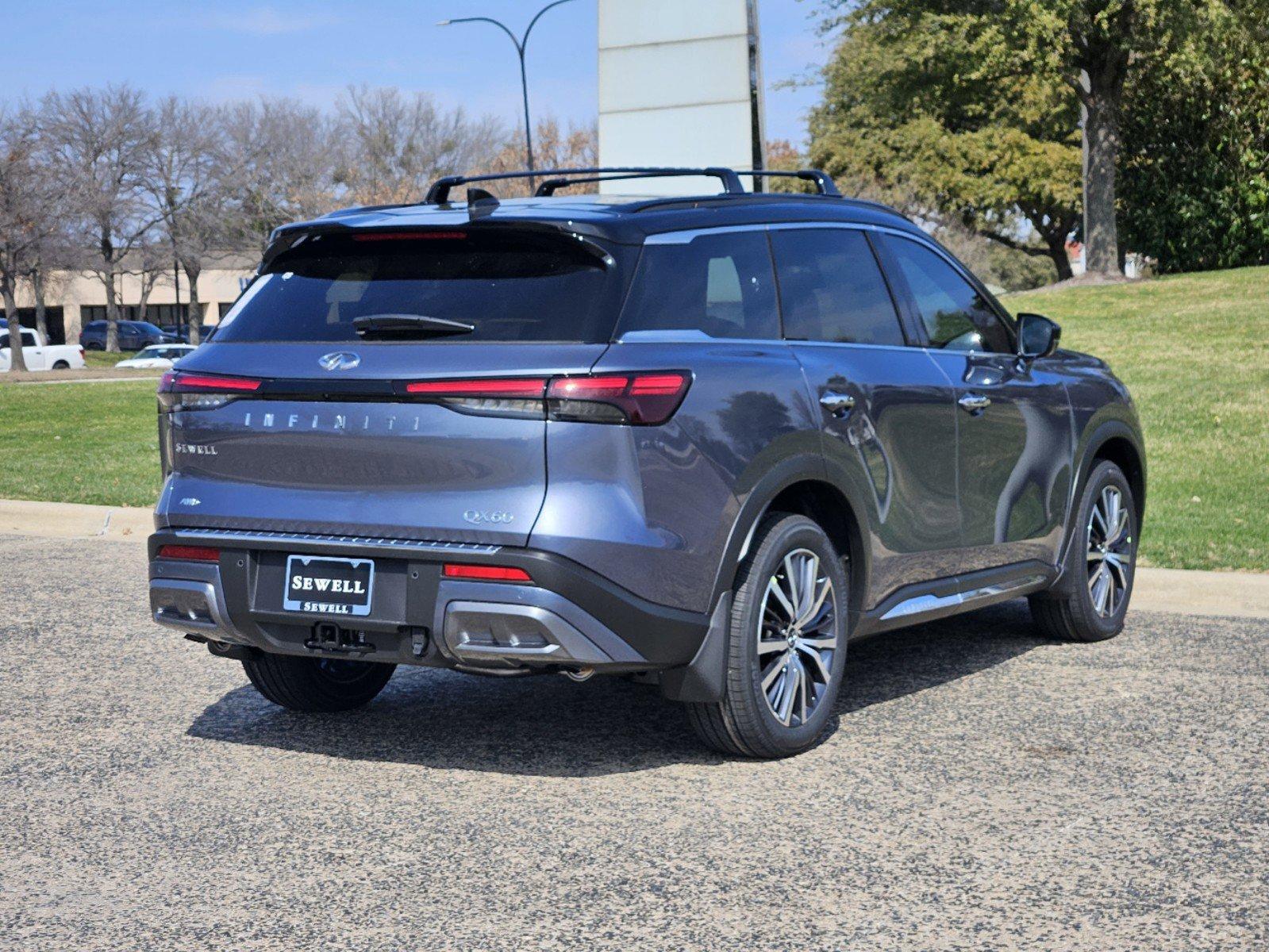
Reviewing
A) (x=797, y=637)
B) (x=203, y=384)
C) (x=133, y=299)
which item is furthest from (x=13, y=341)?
(x=133, y=299)

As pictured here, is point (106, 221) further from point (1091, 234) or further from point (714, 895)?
point (714, 895)

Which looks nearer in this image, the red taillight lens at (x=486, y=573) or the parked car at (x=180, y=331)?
the red taillight lens at (x=486, y=573)

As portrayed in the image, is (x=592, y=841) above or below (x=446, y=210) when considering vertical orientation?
below

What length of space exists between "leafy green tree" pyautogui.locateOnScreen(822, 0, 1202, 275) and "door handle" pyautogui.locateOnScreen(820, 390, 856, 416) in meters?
23.0

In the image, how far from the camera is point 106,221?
62.4m

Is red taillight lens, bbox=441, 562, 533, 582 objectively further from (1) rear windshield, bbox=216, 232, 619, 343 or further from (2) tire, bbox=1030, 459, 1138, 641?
(2) tire, bbox=1030, 459, 1138, 641

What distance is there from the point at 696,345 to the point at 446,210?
0.97 metres

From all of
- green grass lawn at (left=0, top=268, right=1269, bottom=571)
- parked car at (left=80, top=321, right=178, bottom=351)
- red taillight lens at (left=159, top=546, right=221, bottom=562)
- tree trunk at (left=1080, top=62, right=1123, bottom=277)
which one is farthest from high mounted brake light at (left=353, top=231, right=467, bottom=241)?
parked car at (left=80, top=321, right=178, bottom=351)

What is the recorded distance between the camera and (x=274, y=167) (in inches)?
2633

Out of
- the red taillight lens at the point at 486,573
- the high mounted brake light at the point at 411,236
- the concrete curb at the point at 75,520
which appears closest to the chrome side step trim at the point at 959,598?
the red taillight lens at the point at 486,573

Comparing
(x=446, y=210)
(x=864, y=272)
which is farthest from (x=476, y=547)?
(x=864, y=272)

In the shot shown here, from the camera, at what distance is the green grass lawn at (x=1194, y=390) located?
9984mm

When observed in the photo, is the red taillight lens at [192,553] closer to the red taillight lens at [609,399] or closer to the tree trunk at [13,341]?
the red taillight lens at [609,399]

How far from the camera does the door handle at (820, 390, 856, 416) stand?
5.43m
